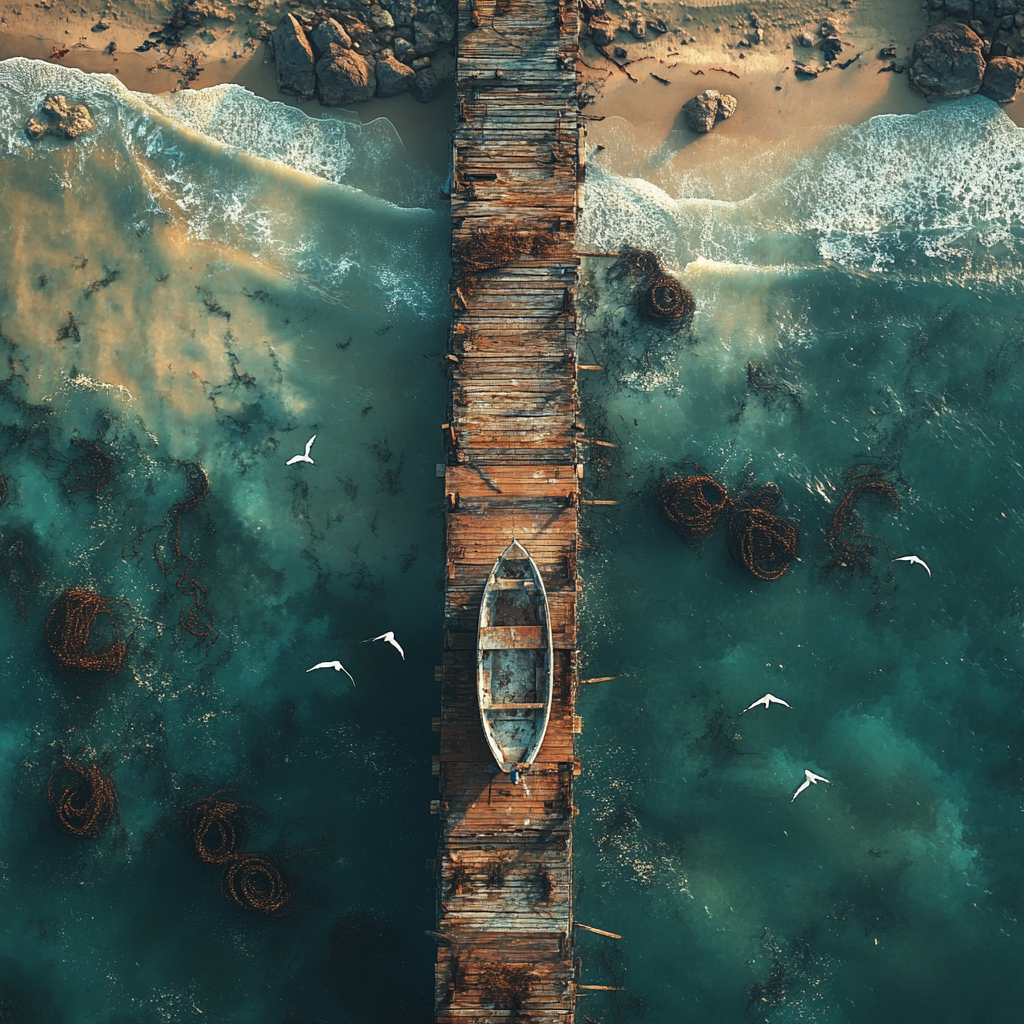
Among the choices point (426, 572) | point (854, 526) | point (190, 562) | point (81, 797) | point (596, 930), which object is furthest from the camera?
point (854, 526)

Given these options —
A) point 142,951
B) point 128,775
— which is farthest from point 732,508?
point 142,951

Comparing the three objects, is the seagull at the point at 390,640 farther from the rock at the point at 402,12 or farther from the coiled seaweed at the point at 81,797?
the rock at the point at 402,12

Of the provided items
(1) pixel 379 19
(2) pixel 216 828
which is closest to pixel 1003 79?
(1) pixel 379 19

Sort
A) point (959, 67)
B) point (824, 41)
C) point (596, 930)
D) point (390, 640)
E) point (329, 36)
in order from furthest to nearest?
point (824, 41)
point (959, 67)
point (329, 36)
point (596, 930)
point (390, 640)

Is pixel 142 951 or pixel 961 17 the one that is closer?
pixel 142 951

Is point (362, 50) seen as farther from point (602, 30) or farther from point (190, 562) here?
point (190, 562)

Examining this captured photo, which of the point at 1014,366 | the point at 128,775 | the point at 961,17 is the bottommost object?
the point at 128,775

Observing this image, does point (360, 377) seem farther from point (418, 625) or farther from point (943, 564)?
point (943, 564)

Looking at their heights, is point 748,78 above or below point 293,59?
above
